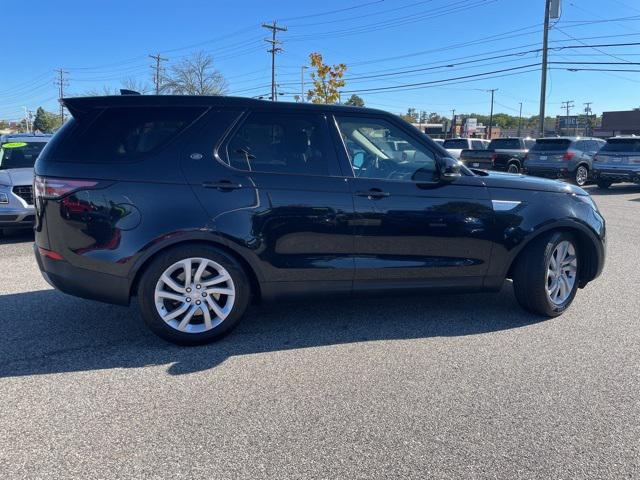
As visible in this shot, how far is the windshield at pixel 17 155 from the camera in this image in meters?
9.13

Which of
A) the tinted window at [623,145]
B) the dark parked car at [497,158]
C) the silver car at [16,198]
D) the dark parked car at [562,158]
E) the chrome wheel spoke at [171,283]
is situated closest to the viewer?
the chrome wheel spoke at [171,283]

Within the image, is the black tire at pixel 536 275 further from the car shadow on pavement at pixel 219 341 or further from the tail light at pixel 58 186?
the tail light at pixel 58 186

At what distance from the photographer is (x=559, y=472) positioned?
2605 mm

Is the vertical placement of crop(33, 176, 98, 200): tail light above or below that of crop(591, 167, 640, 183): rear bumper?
below

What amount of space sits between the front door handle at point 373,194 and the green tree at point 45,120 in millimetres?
107786

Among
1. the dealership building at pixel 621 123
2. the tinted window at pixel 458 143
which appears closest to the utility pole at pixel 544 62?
the tinted window at pixel 458 143

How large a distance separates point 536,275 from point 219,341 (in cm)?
270

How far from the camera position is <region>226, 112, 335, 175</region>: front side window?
13.3ft

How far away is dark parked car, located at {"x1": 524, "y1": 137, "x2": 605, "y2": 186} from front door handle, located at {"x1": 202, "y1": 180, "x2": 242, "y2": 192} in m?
16.8

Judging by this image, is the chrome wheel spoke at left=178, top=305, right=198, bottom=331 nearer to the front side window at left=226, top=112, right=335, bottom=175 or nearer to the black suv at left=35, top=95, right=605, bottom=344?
the black suv at left=35, top=95, right=605, bottom=344

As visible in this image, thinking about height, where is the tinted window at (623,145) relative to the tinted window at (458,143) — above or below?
below

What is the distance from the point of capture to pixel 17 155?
9.33 m

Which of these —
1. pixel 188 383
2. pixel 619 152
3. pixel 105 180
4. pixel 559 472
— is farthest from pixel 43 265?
pixel 619 152

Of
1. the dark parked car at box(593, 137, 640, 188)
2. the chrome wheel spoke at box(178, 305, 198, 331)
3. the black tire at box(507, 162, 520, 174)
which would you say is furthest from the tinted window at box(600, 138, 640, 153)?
the chrome wheel spoke at box(178, 305, 198, 331)
